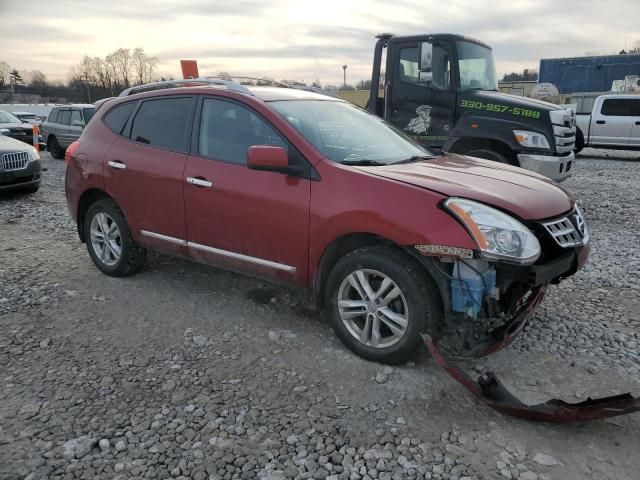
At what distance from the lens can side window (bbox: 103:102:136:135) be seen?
4.84 meters

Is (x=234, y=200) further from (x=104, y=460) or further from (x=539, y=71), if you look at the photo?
(x=539, y=71)

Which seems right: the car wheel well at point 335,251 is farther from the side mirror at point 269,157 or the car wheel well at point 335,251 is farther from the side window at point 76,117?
the side window at point 76,117

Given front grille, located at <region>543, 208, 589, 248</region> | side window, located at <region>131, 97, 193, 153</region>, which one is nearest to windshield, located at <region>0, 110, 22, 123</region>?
side window, located at <region>131, 97, 193, 153</region>

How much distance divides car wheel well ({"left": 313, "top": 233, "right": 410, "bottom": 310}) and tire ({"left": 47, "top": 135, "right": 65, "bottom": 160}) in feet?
49.9

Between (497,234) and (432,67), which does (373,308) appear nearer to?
(497,234)

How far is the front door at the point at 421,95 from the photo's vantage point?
776 centimetres

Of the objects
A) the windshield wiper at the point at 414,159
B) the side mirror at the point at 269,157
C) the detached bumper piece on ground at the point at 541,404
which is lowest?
the detached bumper piece on ground at the point at 541,404

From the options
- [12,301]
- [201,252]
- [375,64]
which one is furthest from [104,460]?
[375,64]

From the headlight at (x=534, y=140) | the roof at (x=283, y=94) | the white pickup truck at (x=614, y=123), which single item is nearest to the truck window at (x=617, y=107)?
the white pickup truck at (x=614, y=123)

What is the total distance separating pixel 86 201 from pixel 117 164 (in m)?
0.77

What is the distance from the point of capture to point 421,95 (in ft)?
26.2

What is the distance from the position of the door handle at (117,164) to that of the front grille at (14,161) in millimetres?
5426

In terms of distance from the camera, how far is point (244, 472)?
2.47m

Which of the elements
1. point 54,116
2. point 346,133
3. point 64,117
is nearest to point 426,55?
point 346,133
